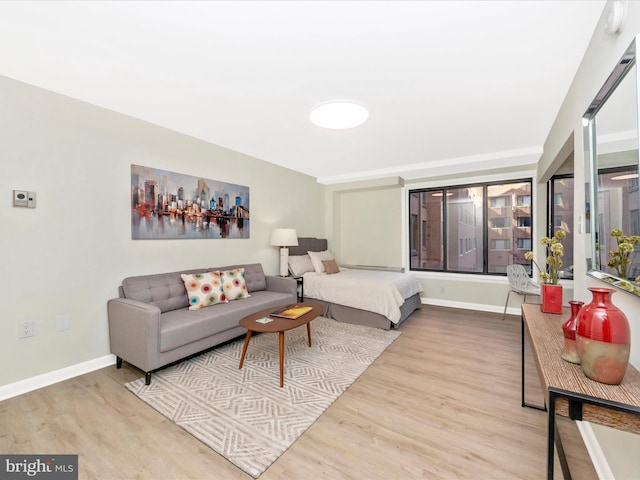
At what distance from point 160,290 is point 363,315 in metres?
2.54

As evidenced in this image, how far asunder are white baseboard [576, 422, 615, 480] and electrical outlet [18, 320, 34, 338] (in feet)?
12.7

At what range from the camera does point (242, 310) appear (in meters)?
3.01

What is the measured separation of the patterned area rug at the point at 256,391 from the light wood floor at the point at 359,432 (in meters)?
A: 0.07

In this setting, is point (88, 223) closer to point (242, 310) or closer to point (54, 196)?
point (54, 196)

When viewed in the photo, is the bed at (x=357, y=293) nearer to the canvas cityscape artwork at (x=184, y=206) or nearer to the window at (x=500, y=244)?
the canvas cityscape artwork at (x=184, y=206)

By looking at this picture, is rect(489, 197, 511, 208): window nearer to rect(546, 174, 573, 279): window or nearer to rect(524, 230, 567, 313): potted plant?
rect(546, 174, 573, 279): window

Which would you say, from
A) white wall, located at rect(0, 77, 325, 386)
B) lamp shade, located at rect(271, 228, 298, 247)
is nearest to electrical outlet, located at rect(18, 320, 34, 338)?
white wall, located at rect(0, 77, 325, 386)

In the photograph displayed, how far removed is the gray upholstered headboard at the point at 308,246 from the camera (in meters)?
4.87

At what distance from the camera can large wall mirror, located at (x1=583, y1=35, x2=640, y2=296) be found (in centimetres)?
112

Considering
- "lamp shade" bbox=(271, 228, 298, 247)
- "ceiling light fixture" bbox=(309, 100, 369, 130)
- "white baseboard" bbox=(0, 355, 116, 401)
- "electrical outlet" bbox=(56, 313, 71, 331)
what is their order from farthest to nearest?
"lamp shade" bbox=(271, 228, 298, 247), "ceiling light fixture" bbox=(309, 100, 369, 130), "electrical outlet" bbox=(56, 313, 71, 331), "white baseboard" bbox=(0, 355, 116, 401)

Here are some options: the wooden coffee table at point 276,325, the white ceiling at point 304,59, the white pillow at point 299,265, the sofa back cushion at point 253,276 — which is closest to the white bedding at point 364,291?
the white pillow at point 299,265

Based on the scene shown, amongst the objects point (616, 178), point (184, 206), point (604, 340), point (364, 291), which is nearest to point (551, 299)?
point (616, 178)

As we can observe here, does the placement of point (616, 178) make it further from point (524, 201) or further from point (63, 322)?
point (63, 322)

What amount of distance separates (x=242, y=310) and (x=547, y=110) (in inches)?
145
